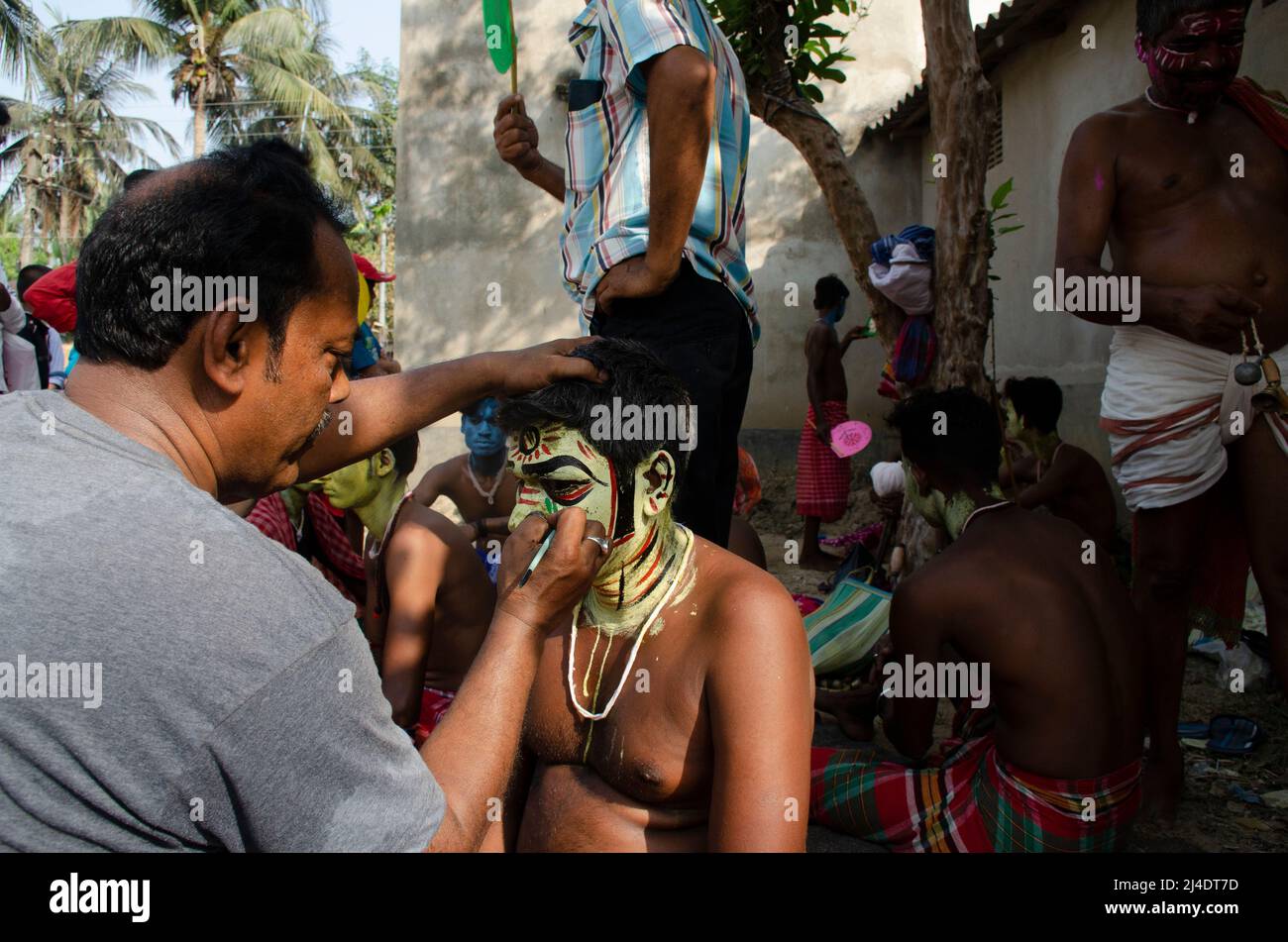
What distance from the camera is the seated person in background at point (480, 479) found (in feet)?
17.8

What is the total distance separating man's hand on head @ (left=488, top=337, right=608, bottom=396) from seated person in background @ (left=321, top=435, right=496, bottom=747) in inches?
52.2

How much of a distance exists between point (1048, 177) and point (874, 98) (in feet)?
11.3

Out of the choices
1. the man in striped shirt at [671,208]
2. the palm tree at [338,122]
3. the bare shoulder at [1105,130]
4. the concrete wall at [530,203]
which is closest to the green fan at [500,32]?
the man in striped shirt at [671,208]

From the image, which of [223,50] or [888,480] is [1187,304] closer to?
[888,480]

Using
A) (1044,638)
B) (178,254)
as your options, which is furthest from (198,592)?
(1044,638)

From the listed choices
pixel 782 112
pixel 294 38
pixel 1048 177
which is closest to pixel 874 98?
pixel 1048 177

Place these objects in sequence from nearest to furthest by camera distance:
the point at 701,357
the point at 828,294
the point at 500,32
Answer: the point at 701,357, the point at 500,32, the point at 828,294

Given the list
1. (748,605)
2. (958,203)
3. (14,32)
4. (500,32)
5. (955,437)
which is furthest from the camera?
(14,32)

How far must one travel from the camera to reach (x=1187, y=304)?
337 cm

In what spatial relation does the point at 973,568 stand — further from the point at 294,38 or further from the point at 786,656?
the point at 294,38

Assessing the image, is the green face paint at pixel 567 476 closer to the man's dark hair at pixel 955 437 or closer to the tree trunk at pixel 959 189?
the man's dark hair at pixel 955 437

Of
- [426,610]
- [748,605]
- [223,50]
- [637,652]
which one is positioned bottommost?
[426,610]

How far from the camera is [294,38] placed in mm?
26484

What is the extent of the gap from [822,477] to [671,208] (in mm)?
5938
